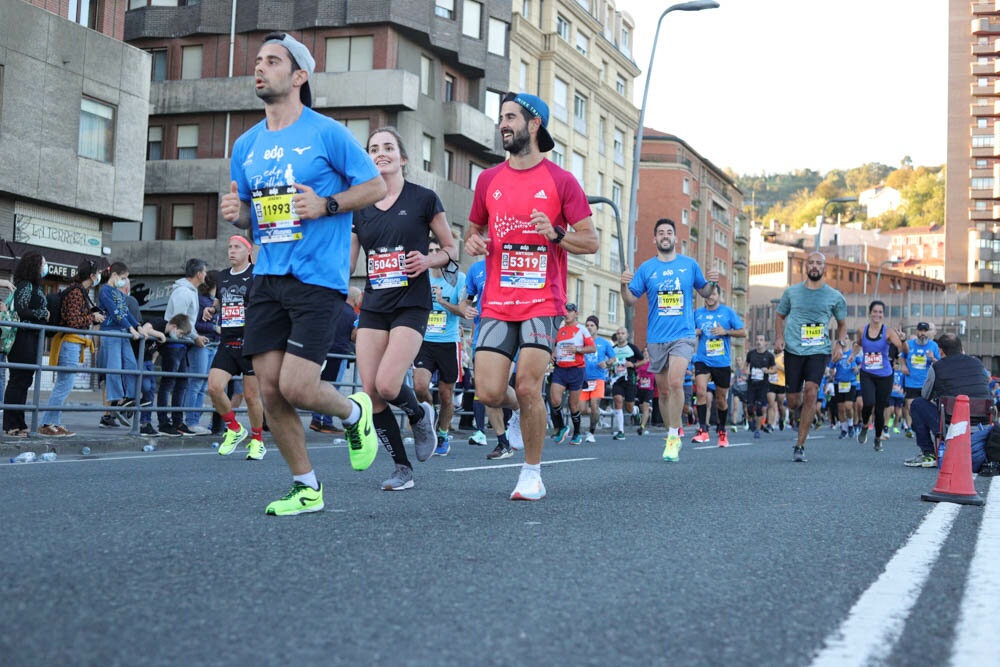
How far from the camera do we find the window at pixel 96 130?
26.5m

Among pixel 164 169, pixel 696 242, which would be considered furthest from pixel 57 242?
pixel 696 242

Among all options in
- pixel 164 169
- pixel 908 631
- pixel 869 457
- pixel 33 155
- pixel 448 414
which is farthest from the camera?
pixel 164 169

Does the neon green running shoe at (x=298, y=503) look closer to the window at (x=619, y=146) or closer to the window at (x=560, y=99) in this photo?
the window at (x=560, y=99)

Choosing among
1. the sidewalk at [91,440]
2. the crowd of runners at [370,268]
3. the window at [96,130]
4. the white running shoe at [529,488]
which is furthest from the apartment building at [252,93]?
the white running shoe at [529,488]

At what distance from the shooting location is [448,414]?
11.9 m

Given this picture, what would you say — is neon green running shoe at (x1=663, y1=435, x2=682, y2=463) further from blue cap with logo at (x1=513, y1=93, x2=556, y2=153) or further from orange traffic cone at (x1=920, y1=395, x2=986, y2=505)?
blue cap with logo at (x1=513, y1=93, x2=556, y2=153)

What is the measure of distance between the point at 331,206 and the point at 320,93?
3601 centimetres

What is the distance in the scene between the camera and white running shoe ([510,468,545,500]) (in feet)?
20.8

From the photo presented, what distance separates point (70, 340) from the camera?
11492 mm

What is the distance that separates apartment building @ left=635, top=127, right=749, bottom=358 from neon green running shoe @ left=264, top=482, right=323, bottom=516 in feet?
220

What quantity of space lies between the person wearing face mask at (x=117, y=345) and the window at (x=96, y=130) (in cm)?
1469

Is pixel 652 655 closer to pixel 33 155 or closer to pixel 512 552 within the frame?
pixel 512 552

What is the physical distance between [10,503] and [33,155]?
68.8 feet

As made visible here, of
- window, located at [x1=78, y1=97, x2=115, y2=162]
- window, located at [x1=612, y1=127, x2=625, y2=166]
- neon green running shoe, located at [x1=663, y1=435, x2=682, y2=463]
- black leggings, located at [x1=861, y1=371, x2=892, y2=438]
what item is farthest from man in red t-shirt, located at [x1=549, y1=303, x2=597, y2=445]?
window, located at [x1=612, y1=127, x2=625, y2=166]
